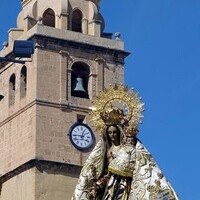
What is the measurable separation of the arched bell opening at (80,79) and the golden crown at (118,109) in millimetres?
48562

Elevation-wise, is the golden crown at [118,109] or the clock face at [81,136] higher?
the clock face at [81,136]

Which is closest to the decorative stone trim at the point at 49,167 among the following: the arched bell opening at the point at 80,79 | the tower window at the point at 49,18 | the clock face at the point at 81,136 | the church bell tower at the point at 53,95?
the church bell tower at the point at 53,95

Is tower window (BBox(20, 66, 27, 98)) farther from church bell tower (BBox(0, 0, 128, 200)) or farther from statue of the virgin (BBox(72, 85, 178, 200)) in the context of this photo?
statue of the virgin (BBox(72, 85, 178, 200))

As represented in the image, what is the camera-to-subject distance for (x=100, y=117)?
1847 centimetres

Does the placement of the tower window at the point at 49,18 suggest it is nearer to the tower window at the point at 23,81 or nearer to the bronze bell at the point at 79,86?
the tower window at the point at 23,81

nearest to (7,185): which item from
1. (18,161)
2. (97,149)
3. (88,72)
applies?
(18,161)

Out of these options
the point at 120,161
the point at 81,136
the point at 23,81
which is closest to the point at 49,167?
the point at 81,136

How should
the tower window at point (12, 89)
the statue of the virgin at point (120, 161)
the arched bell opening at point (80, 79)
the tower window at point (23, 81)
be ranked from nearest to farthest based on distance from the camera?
the statue of the virgin at point (120, 161) → the arched bell opening at point (80, 79) → the tower window at point (23, 81) → the tower window at point (12, 89)

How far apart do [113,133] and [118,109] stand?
310mm

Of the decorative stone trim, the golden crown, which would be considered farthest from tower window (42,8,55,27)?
the golden crown

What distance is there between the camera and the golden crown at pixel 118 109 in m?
18.3

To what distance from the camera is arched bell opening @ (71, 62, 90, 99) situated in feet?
221

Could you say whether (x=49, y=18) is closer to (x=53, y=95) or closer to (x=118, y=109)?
(x=53, y=95)

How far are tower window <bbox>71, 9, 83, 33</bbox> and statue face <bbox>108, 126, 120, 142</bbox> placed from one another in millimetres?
51345
